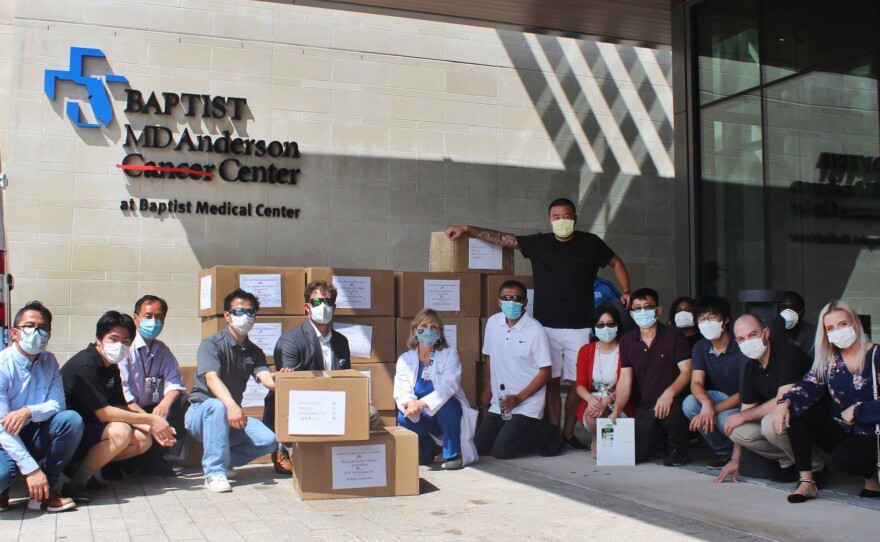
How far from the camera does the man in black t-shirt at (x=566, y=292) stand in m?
7.79

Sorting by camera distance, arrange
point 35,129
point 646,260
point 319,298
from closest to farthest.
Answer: point 319,298
point 35,129
point 646,260

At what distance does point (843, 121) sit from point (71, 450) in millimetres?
7425

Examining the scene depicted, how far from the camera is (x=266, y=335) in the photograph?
292 inches

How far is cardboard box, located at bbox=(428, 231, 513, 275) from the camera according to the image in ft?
26.9

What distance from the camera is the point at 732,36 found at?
32.9 ft

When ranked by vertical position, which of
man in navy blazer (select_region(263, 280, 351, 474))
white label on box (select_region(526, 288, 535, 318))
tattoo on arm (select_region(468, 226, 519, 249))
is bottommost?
man in navy blazer (select_region(263, 280, 351, 474))

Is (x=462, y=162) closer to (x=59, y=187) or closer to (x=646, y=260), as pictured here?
(x=646, y=260)

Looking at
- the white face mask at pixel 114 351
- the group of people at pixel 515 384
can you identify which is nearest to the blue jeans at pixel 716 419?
the group of people at pixel 515 384

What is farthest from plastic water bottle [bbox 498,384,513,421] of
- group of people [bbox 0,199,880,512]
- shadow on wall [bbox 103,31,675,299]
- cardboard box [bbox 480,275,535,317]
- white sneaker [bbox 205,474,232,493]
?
shadow on wall [bbox 103,31,675,299]

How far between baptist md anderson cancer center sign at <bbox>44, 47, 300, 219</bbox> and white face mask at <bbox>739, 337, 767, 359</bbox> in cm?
630

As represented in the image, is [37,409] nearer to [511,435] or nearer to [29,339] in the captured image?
[29,339]

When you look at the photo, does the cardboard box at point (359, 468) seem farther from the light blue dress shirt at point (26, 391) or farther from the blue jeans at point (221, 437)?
the light blue dress shirt at point (26, 391)

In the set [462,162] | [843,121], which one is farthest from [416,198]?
[843,121]

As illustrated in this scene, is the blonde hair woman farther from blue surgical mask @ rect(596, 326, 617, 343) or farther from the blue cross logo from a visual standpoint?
the blue cross logo
